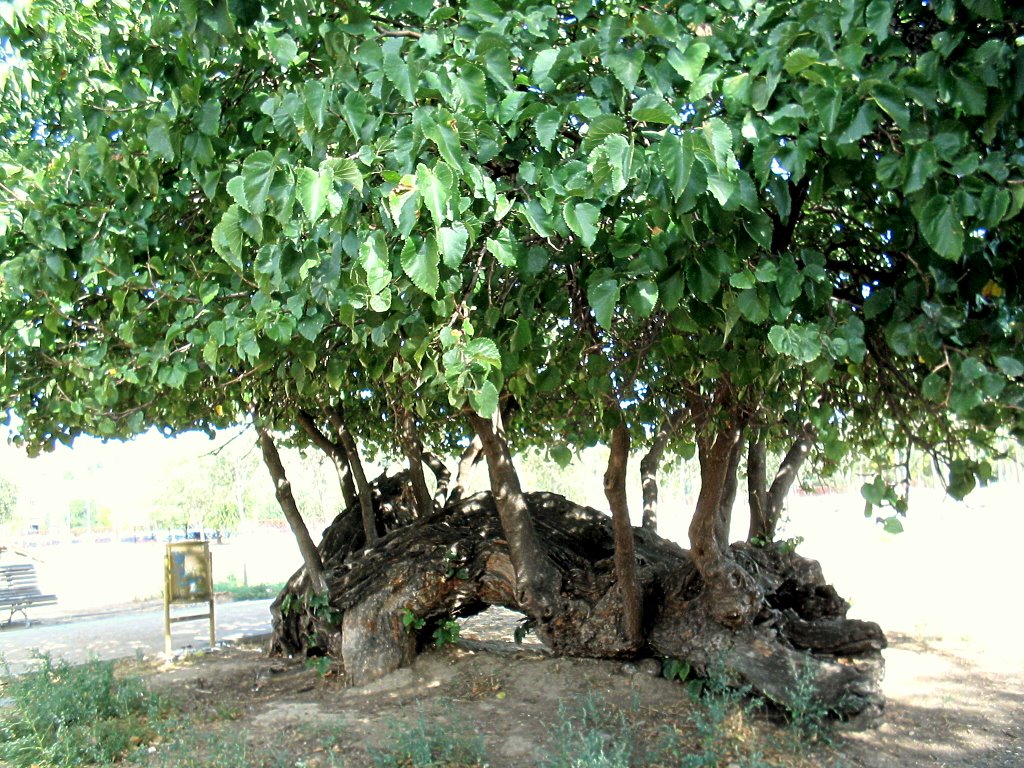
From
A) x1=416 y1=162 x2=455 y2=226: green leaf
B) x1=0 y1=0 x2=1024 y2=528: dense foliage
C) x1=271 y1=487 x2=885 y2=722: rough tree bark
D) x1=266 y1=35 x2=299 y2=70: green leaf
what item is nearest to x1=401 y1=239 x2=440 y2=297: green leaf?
x1=0 y1=0 x2=1024 y2=528: dense foliage

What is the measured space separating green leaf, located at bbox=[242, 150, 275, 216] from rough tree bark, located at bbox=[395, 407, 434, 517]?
21.6ft

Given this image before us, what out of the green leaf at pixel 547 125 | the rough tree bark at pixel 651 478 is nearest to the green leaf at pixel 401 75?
the green leaf at pixel 547 125

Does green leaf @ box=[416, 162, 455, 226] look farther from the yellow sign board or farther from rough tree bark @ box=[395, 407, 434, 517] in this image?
the yellow sign board

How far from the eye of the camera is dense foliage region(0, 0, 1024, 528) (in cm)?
248

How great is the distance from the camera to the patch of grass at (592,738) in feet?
16.3

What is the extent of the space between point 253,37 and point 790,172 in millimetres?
2702

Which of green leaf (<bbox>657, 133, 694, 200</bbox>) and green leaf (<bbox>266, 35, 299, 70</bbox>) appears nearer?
green leaf (<bbox>657, 133, 694, 200</bbox>)

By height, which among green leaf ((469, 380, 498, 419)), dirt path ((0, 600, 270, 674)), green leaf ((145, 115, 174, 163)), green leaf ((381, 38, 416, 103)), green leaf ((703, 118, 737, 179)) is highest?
green leaf ((145, 115, 174, 163))

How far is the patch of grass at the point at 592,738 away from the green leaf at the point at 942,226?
10.7 feet

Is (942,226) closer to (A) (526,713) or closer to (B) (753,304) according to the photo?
(B) (753,304)

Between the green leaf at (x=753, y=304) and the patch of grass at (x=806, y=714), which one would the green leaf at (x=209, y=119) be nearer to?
the green leaf at (x=753, y=304)

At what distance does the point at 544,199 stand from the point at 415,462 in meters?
7.13

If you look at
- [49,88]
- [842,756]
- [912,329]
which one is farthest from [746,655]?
[49,88]

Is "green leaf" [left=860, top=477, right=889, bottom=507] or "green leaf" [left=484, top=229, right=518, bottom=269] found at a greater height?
"green leaf" [left=484, top=229, right=518, bottom=269]
